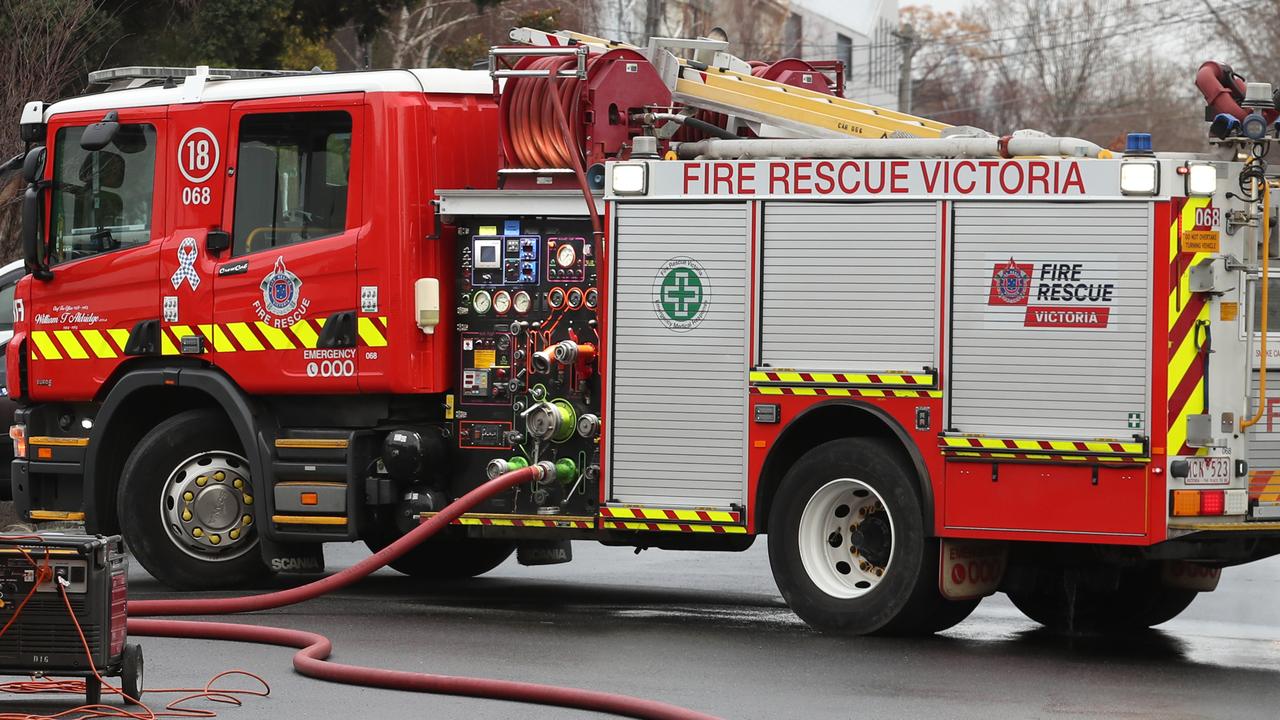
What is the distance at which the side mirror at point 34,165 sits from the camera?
12.8m

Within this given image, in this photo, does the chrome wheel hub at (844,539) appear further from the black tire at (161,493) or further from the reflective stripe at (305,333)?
the black tire at (161,493)

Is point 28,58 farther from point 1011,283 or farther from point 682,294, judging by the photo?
point 1011,283

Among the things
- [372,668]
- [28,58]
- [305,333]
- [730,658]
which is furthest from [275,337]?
[28,58]

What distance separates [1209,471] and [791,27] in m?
49.5

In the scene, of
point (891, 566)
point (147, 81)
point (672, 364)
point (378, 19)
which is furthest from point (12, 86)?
point (891, 566)

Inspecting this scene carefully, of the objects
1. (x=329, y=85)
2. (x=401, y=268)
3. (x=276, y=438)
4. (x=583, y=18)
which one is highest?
(x=583, y=18)

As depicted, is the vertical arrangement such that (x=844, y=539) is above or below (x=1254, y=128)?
below

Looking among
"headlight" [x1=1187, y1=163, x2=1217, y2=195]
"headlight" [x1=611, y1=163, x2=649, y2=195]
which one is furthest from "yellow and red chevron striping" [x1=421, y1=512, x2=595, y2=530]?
"headlight" [x1=1187, y1=163, x2=1217, y2=195]

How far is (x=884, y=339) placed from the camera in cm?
1042

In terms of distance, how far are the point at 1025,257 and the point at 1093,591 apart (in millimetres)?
2232

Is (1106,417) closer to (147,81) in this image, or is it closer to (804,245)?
(804,245)

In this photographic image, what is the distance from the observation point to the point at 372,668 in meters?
9.18

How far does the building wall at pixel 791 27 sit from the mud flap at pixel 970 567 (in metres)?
19.8

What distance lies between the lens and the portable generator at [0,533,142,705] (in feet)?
26.9
